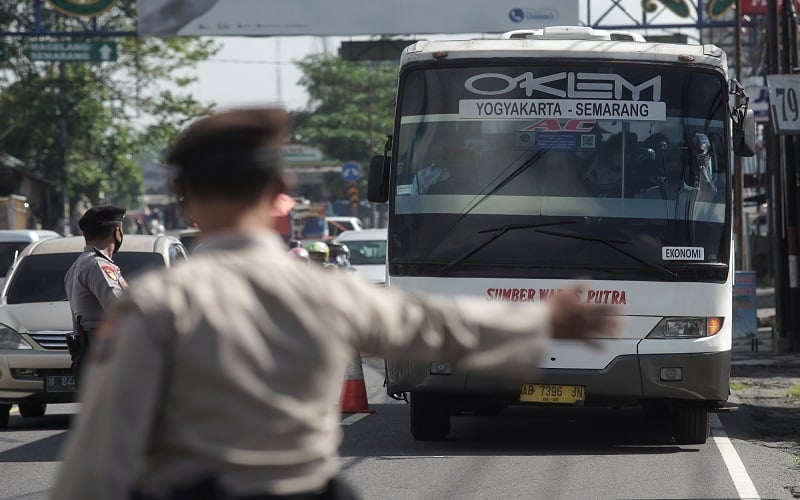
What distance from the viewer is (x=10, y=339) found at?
1161 centimetres

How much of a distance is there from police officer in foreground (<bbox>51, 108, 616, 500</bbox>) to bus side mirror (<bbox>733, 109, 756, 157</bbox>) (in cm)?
765

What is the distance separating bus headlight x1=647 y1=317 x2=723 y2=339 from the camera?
983 centimetres

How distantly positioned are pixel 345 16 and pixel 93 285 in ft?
65.2

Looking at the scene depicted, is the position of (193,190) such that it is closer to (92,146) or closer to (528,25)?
(528,25)

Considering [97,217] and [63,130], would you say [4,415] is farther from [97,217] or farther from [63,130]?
[63,130]

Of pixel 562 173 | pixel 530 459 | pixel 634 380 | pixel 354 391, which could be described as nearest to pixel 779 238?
pixel 354 391

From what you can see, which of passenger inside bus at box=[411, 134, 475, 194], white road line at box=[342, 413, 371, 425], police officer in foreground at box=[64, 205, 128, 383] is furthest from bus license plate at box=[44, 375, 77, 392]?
passenger inside bus at box=[411, 134, 475, 194]

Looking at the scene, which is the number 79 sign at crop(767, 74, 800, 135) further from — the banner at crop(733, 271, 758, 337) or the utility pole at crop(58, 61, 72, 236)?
the utility pole at crop(58, 61, 72, 236)

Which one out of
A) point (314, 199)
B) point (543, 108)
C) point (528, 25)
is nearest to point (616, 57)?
point (543, 108)

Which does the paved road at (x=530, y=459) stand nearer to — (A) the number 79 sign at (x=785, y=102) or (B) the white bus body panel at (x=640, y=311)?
(B) the white bus body panel at (x=640, y=311)

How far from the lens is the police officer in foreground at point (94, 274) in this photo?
27.9 ft

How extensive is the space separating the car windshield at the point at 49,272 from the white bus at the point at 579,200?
294cm

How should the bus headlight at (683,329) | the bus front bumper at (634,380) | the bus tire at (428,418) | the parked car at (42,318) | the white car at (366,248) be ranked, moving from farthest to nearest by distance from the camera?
1. the white car at (366,248)
2. the parked car at (42,318)
3. the bus tire at (428,418)
4. the bus headlight at (683,329)
5. the bus front bumper at (634,380)

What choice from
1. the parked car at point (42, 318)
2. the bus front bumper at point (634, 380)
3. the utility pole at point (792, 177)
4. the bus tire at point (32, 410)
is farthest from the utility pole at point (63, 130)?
the bus front bumper at point (634, 380)
